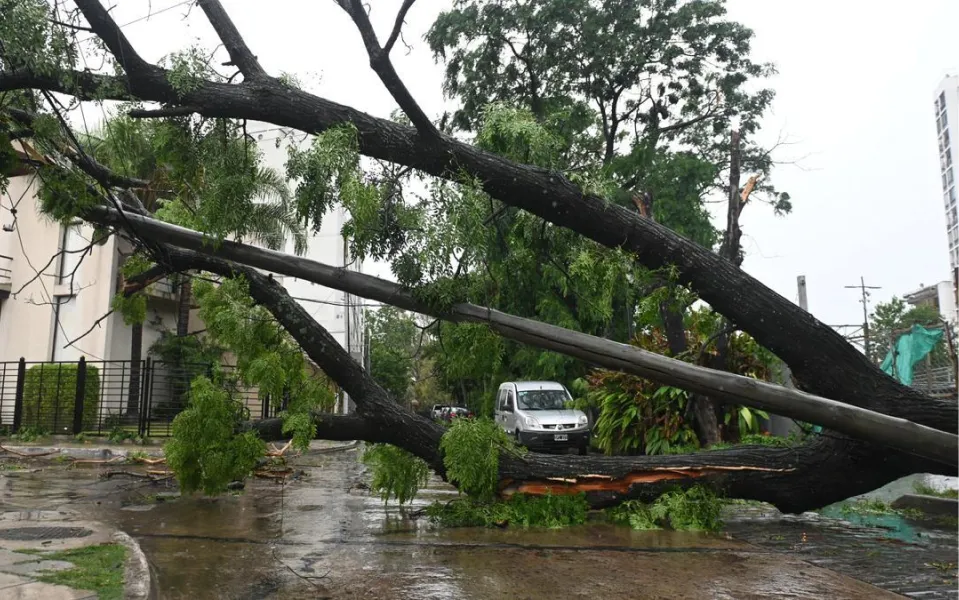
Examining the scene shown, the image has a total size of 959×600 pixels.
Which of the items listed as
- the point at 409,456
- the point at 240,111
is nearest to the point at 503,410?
the point at 409,456

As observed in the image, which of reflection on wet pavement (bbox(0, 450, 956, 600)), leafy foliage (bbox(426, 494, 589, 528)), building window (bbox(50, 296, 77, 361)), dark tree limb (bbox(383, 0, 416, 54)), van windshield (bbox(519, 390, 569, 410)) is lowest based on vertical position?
reflection on wet pavement (bbox(0, 450, 956, 600))

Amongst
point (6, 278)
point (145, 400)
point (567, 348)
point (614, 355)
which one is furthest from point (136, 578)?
point (6, 278)

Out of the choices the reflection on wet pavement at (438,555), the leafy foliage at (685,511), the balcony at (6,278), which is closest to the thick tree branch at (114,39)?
the reflection on wet pavement at (438,555)

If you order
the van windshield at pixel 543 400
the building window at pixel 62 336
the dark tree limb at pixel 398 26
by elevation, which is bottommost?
the van windshield at pixel 543 400

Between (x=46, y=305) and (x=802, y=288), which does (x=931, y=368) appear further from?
(x=46, y=305)

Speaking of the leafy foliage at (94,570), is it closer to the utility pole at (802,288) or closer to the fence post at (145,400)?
the fence post at (145,400)

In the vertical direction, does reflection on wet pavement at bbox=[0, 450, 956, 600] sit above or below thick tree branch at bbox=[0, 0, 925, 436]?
below

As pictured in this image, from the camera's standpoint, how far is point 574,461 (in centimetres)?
788

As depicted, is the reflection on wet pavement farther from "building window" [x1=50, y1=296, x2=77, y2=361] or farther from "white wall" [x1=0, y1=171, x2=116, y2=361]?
"building window" [x1=50, y1=296, x2=77, y2=361]

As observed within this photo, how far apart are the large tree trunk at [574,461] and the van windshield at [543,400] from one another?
8.93 m

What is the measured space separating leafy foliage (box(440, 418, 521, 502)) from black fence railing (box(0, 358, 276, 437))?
12.1 metres

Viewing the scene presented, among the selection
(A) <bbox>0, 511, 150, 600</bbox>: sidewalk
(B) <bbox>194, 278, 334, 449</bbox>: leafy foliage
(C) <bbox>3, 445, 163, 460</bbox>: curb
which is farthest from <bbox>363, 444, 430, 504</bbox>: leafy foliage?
(C) <bbox>3, 445, 163, 460</bbox>: curb

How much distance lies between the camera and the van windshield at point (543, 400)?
55.3 ft

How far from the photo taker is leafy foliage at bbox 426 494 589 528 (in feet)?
25.0
